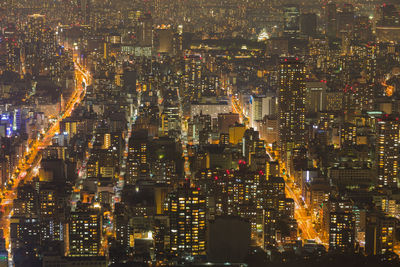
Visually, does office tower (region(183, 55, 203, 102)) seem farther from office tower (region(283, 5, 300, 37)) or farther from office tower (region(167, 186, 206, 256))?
office tower (region(167, 186, 206, 256))

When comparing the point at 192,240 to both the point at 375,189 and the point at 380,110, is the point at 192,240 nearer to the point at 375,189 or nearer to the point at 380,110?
the point at 375,189

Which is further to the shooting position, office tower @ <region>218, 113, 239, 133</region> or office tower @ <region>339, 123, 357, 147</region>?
office tower @ <region>218, 113, 239, 133</region>

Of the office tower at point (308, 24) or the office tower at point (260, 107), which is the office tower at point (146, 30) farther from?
the office tower at point (260, 107)

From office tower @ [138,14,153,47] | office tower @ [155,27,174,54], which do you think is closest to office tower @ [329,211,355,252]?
office tower @ [155,27,174,54]

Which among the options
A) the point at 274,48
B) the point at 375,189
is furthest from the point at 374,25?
the point at 375,189

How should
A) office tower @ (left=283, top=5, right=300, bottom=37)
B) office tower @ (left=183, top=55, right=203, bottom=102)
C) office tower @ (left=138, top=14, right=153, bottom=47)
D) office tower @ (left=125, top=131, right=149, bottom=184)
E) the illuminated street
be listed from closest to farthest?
1. the illuminated street
2. office tower @ (left=125, top=131, right=149, bottom=184)
3. office tower @ (left=183, top=55, right=203, bottom=102)
4. office tower @ (left=138, top=14, right=153, bottom=47)
5. office tower @ (left=283, top=5, right=300, bottom=37)
